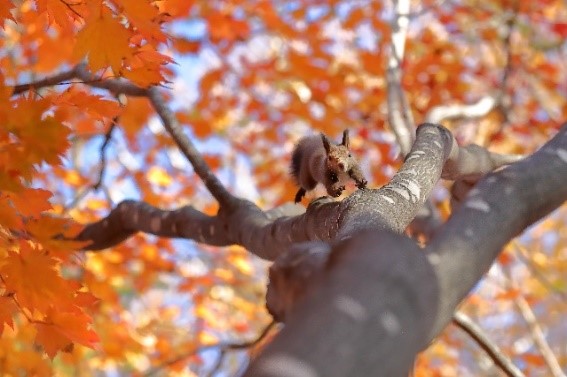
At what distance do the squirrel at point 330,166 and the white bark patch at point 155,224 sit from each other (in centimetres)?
81

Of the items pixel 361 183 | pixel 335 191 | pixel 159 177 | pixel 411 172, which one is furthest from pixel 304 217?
pixel 159 177

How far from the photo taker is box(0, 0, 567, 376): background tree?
3.79 feet

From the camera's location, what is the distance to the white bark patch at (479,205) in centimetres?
140

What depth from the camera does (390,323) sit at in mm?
1039

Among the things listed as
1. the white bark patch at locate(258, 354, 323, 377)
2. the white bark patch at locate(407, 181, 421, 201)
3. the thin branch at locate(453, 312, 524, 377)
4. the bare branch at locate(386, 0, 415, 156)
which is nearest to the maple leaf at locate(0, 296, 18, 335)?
the white bark patch at locate(407, 181, 421, 201)

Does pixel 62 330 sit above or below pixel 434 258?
above

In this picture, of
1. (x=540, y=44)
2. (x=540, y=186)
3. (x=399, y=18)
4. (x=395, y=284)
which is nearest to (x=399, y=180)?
(x=540, y=186)

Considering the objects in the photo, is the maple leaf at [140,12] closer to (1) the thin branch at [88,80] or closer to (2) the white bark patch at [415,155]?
(1) the thin branch at [88,80]

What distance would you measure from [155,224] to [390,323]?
7.80ft

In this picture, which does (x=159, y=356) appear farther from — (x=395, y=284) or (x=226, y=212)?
(x=395, y=284)

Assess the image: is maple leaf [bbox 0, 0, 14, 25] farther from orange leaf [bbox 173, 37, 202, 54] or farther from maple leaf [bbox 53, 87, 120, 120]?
orange leaf [bbox 173, 37, 202, 54]

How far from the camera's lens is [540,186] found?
154cm

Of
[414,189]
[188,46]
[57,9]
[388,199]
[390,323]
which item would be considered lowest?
[390,323]

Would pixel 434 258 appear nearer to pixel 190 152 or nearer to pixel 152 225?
pixel 190 152
